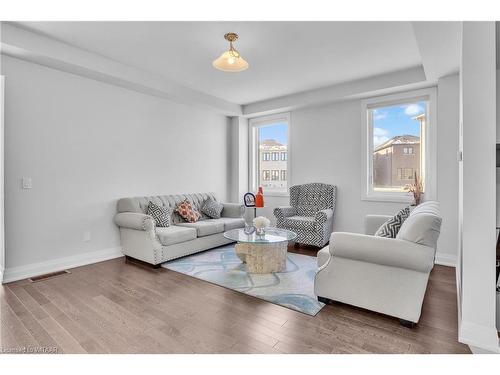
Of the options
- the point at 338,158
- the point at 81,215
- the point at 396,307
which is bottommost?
the point at 396,307

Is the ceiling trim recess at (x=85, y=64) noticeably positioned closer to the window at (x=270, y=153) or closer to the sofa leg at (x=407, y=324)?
the window at (x=270, y=153)

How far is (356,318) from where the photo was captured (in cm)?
225

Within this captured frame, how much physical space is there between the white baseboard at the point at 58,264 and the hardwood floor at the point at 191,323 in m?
0.17

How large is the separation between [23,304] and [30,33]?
2.67 meters

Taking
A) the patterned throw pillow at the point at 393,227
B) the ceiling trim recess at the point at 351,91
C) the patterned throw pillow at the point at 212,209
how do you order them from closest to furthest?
1. the patterned throw pillow at the point at 393,227
2. the ceiling trim recess at the point at 351,91
3. the patterned throw pillow at the point at 212,209

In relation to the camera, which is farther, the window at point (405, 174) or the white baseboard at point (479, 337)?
the window at point (405, 174)

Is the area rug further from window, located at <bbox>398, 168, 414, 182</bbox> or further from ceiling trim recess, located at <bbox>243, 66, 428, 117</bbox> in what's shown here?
ceiling trim recess, located at <bbox>243, 66, 428, 117</bbox>

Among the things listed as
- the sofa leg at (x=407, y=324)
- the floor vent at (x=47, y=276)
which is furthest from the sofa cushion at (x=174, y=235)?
the sofa leg at (x=407, y=324)

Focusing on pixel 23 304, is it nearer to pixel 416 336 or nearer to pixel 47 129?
pixel 47 129

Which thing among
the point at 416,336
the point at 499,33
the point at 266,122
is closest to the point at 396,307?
the point at 416,336

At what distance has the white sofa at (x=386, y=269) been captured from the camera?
6.68ft

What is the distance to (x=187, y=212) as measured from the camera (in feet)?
14.6

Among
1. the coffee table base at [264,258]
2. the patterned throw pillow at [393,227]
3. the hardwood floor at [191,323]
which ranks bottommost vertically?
the hardwood floor at [191,323]

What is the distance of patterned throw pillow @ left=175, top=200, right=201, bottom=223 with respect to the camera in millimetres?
4449
